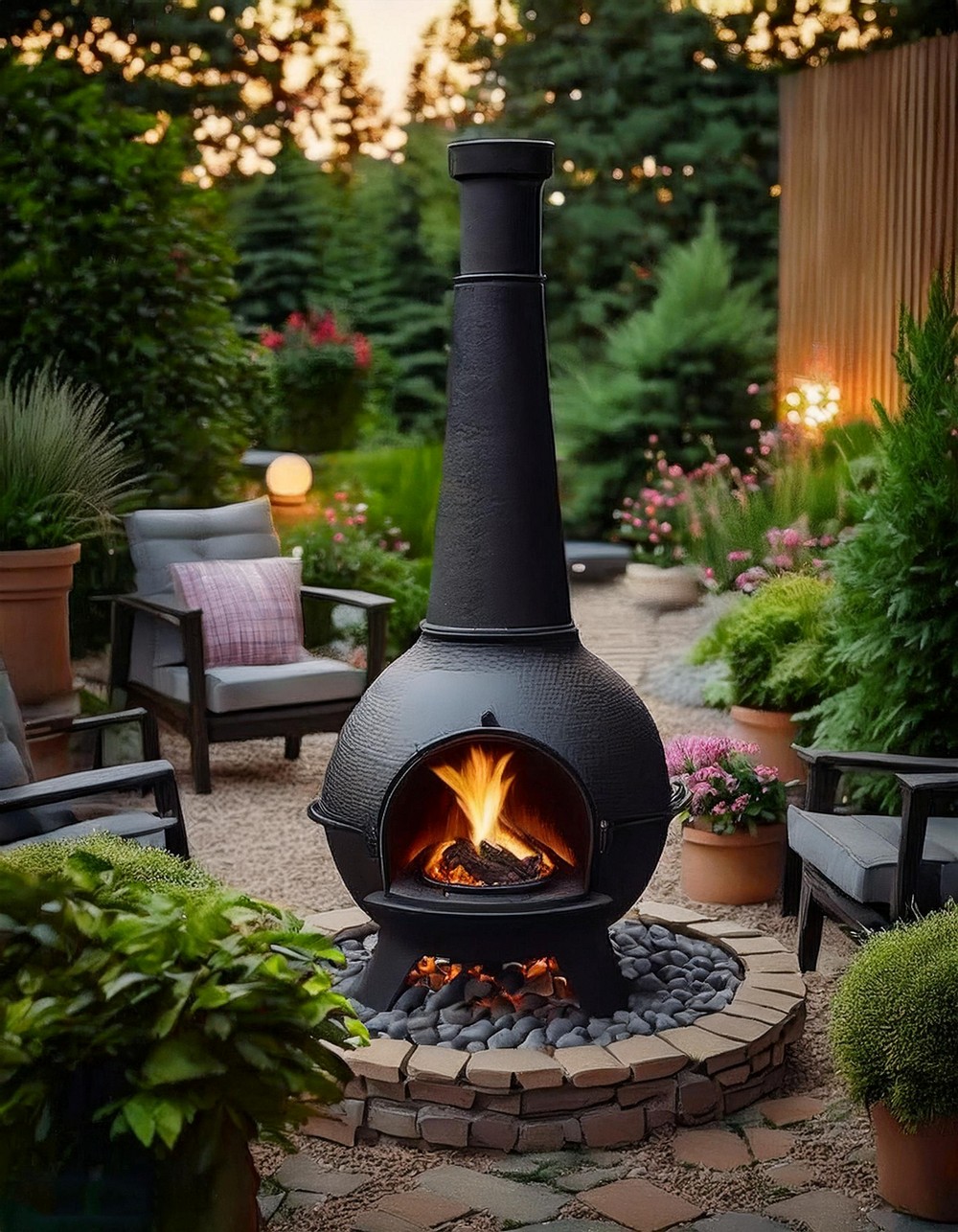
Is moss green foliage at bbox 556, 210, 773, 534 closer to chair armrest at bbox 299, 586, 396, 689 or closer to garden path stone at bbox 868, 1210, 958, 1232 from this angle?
chair armrest at bbox 299, 586, 396, 689

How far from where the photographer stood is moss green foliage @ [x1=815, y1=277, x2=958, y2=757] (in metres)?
4.34

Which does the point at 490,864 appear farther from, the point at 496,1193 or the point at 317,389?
the point at 317,389

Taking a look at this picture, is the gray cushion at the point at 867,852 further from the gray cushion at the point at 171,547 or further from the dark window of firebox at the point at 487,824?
the gray cushion at the point at 171,547

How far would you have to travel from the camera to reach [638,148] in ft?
47.0

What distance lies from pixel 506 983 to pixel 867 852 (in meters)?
0.89

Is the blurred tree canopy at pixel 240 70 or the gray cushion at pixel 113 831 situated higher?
the blurred tree canopy at pixel 240 70

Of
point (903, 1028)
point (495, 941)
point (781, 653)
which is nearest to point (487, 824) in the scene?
point (495, 941)

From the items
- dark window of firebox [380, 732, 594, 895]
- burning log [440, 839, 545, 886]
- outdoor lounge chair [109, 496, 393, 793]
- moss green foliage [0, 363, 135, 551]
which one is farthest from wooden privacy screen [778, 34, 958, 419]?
burning log [440, 839, 545, 886]

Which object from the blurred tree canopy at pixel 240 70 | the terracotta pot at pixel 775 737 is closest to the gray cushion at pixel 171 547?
the terracotta pot at pixel 775 737

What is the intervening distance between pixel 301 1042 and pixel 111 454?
4.60 meters

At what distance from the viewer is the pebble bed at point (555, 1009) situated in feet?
11.1

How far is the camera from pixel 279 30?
1266 centimetres

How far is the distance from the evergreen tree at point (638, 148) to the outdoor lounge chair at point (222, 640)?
805cm

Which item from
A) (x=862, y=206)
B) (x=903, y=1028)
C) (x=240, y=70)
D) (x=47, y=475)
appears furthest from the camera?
(x=240, y=70)
